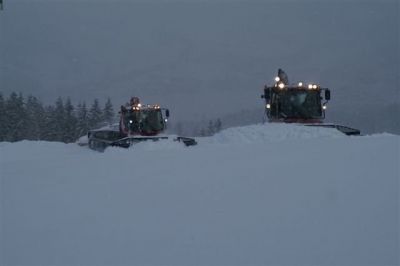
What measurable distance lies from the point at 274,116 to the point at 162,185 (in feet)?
39.3

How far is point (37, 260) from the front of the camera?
4.16 metres

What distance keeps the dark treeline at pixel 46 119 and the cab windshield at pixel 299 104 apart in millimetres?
34832

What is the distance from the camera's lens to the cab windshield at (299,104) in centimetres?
1744

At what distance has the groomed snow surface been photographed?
13.8ft

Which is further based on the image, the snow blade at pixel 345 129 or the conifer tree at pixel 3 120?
the conifer tree at pixel 3 120

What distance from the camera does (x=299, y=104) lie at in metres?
17.5

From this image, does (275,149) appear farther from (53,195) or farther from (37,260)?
(37,260)

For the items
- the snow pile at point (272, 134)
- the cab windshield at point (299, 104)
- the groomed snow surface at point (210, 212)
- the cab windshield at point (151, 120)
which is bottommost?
the groomed snow surface at point (210, 212)

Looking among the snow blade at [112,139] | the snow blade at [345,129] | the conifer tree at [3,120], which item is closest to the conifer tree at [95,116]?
the conifer tree at [3,120]

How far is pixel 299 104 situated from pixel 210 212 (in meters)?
13.1

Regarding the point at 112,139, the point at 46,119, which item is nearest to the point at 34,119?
the point at 46,119

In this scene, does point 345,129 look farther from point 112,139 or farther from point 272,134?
point 112,139

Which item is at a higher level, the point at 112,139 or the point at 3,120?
the point at 3,120

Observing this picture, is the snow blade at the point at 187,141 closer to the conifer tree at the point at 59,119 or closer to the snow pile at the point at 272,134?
the snow pile at the point at 272,134
